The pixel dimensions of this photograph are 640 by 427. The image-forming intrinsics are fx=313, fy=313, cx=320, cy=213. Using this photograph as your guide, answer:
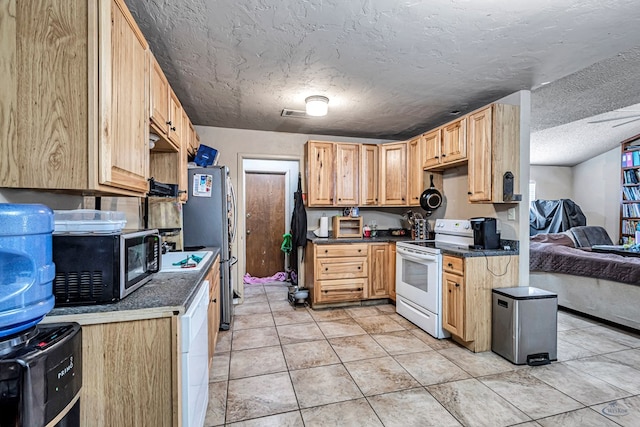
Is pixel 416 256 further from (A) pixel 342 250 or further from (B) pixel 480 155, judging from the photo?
(B) pixel 480 155

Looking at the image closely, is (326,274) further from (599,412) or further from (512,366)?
(599,412)

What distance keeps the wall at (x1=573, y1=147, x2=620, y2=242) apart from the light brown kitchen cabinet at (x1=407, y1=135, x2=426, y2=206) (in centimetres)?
579

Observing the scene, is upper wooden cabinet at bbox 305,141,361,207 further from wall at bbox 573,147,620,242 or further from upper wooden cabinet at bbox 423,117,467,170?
wall at bbox 573,147,620,242

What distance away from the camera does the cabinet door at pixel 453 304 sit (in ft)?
9.11

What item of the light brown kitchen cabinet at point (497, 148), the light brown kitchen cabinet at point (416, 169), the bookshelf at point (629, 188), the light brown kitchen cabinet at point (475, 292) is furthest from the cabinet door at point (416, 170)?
the bookshelf at point (629, 188)

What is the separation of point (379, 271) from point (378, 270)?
0.02 m

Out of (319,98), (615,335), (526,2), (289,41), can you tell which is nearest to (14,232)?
(289,41)

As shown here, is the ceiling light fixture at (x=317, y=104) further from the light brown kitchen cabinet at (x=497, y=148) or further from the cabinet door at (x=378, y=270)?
the cabinet door at (x=378, y=270)

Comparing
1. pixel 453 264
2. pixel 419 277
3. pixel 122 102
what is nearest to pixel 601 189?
pixel 419 277

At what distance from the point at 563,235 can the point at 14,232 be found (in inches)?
247

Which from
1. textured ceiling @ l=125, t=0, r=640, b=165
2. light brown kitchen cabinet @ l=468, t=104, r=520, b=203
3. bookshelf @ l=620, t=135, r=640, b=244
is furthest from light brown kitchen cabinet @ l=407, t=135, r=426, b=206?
bookshelf @ l=620, t=135, r=640, b=244

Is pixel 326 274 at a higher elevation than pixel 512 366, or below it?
higher

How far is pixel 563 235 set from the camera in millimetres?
4996

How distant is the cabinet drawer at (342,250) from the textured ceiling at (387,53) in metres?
1.57
